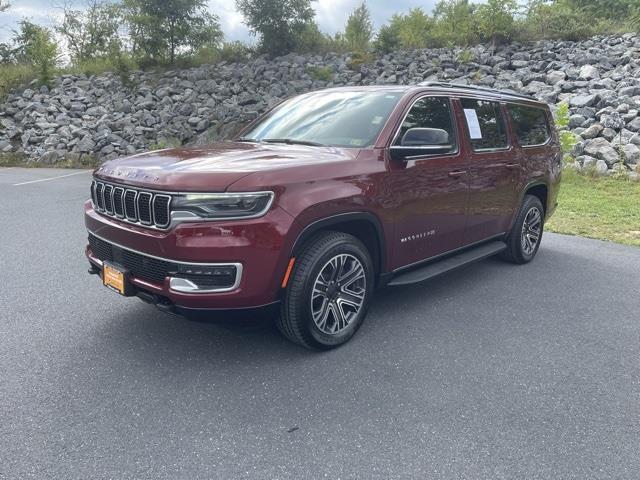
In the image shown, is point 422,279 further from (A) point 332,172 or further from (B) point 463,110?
(B) point 463,110

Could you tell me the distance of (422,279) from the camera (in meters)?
4.07

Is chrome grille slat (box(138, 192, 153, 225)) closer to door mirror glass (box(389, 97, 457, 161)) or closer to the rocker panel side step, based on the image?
door mirror glass (box(389, 97, 457, 161))

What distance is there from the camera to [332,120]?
4133mm

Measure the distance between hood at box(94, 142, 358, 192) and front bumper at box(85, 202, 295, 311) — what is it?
0.27 m

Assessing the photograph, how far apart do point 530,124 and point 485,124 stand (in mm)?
1213

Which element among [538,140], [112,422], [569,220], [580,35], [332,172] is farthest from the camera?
[580,35]


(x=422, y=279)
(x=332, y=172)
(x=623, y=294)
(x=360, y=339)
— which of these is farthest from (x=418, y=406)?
(x=623, y=294)

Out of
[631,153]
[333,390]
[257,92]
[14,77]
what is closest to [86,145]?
[257,92]

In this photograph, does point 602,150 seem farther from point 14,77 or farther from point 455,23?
point 14,77

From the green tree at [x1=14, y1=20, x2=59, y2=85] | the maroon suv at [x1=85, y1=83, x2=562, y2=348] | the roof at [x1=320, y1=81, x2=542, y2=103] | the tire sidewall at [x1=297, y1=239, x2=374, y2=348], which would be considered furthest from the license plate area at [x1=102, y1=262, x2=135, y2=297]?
the green tree at [x1=14, y1=20, x2=59, y2=85]

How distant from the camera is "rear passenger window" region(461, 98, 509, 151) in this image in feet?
15.1

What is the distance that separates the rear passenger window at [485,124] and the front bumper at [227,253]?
7.85 ft

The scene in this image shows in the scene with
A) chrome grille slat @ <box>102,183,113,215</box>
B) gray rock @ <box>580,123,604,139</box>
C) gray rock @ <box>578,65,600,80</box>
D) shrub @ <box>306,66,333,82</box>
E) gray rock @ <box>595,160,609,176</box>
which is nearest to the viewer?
chrome grille slat @ <box>102,183,113,215</box>

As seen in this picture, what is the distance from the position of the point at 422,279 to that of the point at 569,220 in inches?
210
